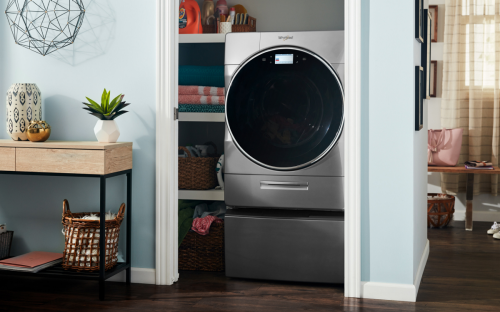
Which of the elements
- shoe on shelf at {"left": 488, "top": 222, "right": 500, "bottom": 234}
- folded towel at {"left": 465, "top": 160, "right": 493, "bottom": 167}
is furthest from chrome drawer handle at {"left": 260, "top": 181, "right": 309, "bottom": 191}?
folded towel at {"left": 465, "top": 160, "right": 493, "bottom": 167}

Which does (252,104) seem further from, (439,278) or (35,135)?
(439,278)

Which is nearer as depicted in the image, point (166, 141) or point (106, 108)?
point (106, 108)

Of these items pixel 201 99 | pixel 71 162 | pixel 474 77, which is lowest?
pixel 71 162

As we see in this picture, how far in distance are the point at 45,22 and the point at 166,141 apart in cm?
88

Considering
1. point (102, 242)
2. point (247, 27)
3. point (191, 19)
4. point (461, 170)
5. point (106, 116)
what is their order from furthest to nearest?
point (461, 170) → point (247, 27) → point (191, 19) → point (106, 116) → point (102, 242)

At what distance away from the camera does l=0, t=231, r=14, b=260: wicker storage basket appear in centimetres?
246

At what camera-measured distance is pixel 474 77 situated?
13.1ft

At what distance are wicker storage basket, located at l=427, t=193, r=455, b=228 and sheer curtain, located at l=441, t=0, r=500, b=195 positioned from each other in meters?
0.36

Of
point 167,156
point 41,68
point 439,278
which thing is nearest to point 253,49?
point 167,156

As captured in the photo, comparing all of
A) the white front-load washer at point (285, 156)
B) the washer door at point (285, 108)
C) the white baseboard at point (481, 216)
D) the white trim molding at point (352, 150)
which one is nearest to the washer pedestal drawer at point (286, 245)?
the white front-load washer at point (285, 156)

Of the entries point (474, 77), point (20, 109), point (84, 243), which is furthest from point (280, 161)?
point (474, 77)

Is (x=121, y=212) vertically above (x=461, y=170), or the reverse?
(x=461, y=170)

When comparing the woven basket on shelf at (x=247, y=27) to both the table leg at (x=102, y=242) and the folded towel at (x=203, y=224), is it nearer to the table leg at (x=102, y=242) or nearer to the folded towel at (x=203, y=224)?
the folded towel at (x=203, y=224)

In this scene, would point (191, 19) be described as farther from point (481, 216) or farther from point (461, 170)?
point (481, 216)
